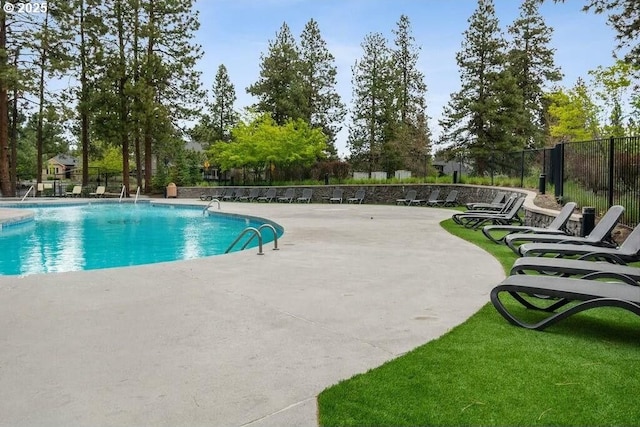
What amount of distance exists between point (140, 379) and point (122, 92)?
1286 inches

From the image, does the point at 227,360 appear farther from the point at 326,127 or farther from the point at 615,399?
the point at 326,127

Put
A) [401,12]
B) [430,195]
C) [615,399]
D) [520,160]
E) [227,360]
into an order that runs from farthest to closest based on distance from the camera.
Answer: [401,12] → [430,195] → [520,160] → [227,360] → [615,399]

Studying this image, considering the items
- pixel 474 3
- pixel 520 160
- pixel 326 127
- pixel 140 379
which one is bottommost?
pixel 140 379

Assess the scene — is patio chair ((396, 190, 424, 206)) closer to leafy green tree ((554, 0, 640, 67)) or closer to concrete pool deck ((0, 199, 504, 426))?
leafy green tree ((554, 0, 640, 67))

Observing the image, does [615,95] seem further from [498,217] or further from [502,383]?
[502,383]

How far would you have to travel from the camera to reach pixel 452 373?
3.18m

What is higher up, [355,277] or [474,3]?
[474,3]

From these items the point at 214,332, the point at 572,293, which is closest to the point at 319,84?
the point at 214,332

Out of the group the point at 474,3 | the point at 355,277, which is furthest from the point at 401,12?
the point at 355,277

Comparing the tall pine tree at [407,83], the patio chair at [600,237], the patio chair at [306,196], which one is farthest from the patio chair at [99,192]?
the patio chair at [600,237]

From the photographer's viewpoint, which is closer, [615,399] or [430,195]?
[615,399]

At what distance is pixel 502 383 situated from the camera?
9.93 feet

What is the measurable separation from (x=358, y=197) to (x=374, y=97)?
1770cm

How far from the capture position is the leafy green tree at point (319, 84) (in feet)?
137
